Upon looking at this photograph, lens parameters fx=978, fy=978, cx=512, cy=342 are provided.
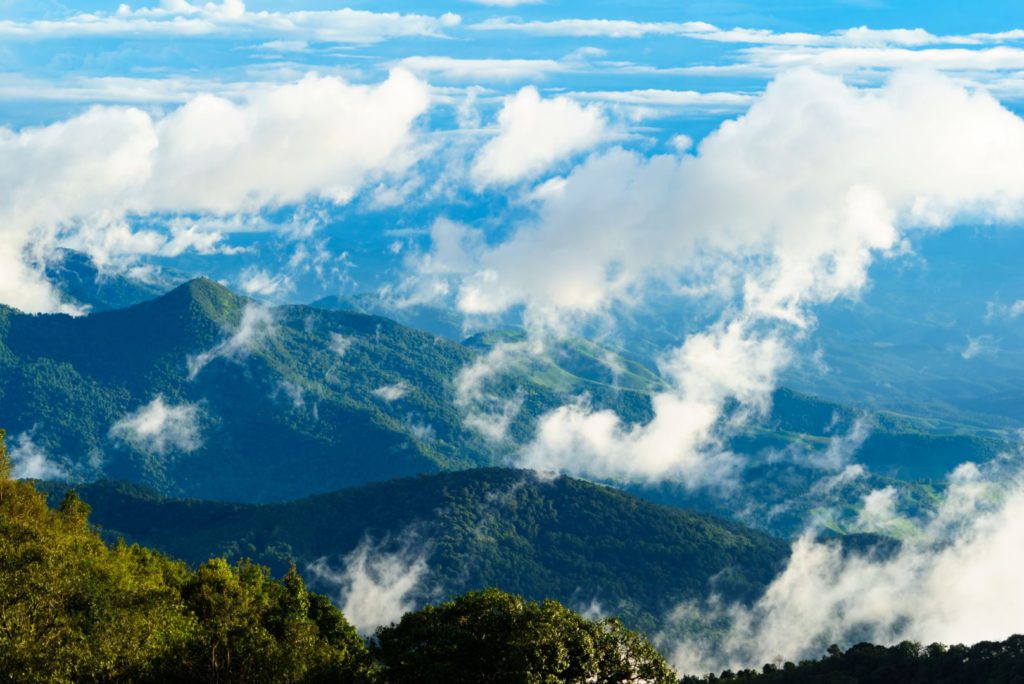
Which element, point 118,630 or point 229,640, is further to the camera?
point 229,640

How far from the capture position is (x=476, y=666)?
86.6m

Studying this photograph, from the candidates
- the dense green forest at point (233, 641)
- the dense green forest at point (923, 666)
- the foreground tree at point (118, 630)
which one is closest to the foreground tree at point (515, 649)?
the dense green forest at point (233, 641)

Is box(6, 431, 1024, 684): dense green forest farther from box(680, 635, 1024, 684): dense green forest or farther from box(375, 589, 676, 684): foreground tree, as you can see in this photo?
box(680, 635, 1024, 684): dense green forest

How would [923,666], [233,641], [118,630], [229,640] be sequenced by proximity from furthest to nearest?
[923,666], [229,640], [233,641], [118,630]

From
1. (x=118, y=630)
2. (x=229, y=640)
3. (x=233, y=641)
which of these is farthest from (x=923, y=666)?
(x=118, y=630)

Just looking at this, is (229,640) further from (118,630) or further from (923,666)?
(923,666)

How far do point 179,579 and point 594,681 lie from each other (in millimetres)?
62559

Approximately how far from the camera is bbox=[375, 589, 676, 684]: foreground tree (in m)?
82.5

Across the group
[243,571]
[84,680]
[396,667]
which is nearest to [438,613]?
[396,667]

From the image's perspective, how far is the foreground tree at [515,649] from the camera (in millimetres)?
82500

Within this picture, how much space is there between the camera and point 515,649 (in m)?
82.5

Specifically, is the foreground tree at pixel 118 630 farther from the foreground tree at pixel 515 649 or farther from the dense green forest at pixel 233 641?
the foreground tree at pixel 515 649

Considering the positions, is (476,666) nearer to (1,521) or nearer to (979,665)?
(1,521)

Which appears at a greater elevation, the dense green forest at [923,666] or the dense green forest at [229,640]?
the dense green forest at [229,640]
